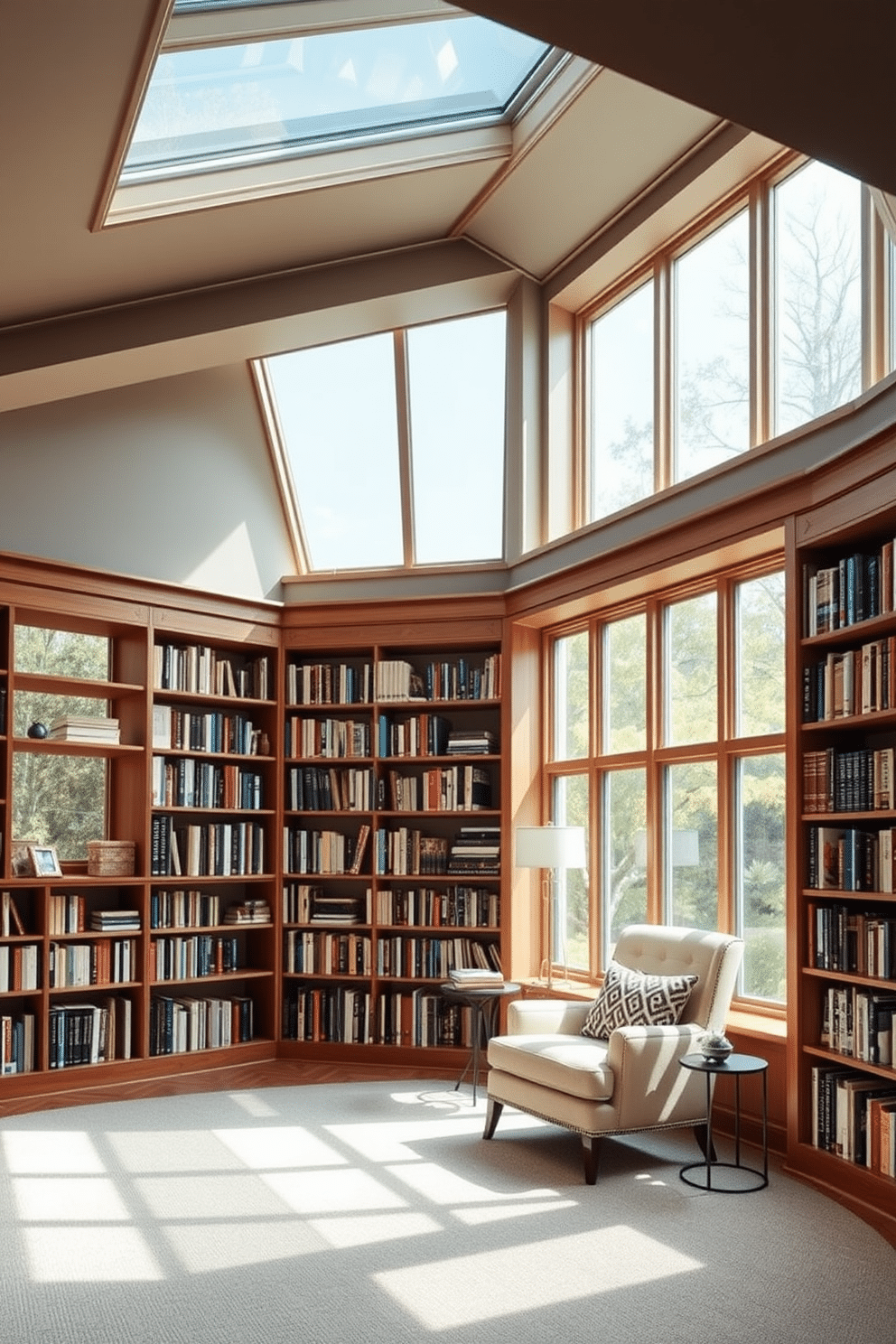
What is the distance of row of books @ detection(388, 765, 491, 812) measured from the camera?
7559mm

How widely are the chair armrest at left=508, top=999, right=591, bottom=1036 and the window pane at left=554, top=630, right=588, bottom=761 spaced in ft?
5.91

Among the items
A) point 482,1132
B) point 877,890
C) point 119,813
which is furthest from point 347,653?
point 877,890

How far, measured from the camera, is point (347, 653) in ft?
26.9

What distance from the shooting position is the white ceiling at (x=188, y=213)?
3902mm

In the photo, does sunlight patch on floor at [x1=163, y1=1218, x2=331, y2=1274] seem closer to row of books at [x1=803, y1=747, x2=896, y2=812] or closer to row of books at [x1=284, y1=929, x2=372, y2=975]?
row of books at [x1=803, y1=747, x2=896, y2=812]

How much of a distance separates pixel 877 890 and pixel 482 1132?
7.32 feet

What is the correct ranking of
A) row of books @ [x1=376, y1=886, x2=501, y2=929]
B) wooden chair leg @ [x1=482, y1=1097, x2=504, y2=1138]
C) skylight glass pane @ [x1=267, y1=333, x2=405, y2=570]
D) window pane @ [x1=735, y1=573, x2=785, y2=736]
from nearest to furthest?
wooden chair leg @ [x1=482, y1=1097, x2=504, y2=1138] < window pane @ [x1=735, y1=573, x2=785, y2=736] < row of books @ [x1=376, y1=886, x2=501, y2=929] < skylight glass pane @ [x1=267, y1=333, x2=405, y2=570]

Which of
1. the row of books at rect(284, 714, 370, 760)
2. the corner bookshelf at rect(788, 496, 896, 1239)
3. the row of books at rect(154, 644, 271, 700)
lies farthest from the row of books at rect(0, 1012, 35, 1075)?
the corner bookshelf at rect(788, 496, 896, 1239)

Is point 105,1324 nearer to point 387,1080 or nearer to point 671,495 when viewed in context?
point 387,1080

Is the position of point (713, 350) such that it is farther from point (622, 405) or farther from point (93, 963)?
point (93, 963)

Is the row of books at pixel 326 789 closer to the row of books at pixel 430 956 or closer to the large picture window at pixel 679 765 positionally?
the row of books at pixel 430 956

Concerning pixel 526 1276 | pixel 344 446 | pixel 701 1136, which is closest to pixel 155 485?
pixel 344 446

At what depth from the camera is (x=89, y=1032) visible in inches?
269

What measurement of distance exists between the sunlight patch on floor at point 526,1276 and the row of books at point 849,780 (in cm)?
181
